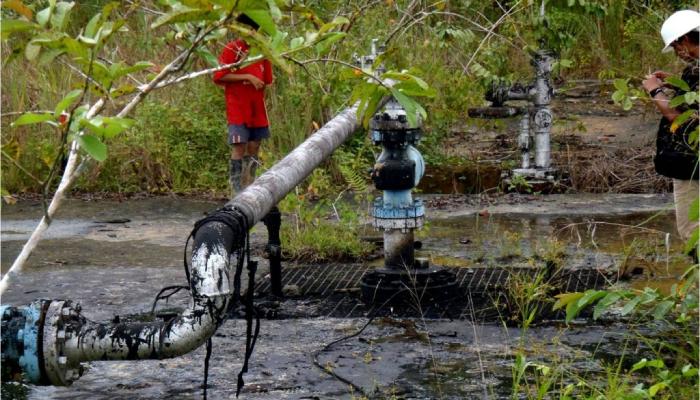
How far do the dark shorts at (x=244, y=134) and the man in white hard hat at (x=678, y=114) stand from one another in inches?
131

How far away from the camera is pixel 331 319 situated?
598 centimetres

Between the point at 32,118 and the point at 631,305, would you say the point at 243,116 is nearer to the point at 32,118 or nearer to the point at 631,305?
the point at 631,305

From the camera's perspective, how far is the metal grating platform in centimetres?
599

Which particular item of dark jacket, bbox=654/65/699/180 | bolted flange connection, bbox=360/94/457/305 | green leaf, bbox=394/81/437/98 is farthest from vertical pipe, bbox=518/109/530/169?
green leaf, bbox=394/81/437/98

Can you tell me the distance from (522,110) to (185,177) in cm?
281

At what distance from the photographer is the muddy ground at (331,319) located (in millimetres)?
4953

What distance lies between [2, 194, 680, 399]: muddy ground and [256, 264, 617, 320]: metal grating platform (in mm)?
44

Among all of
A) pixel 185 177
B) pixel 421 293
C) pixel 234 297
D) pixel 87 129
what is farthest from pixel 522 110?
pixel 87 129

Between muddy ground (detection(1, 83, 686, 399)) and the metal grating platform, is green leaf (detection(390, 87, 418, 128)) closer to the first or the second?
muddy ground (detection(1, 83, 686, 399))

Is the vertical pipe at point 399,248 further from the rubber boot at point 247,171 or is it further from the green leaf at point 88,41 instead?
the green leaf at point 88,41

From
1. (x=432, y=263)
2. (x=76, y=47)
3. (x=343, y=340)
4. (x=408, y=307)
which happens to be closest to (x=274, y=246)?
(x=408, y=307)

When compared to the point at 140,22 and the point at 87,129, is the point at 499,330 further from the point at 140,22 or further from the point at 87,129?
the point at 140,22

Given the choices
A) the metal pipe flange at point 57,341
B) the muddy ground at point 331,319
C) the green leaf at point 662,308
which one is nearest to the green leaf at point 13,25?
the metal pipe flange at point 57,341

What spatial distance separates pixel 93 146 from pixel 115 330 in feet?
2.03
